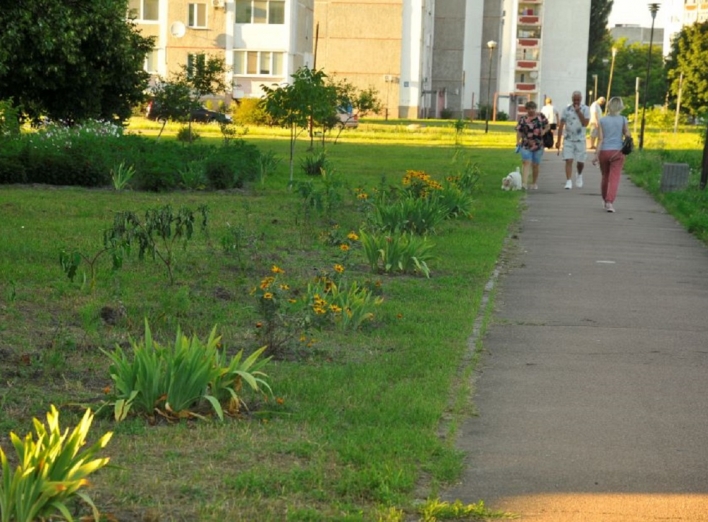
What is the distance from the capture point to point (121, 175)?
1939 cm

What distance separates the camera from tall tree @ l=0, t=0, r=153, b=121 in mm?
24703

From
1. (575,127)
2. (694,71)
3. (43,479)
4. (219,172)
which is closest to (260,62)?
(694,71)

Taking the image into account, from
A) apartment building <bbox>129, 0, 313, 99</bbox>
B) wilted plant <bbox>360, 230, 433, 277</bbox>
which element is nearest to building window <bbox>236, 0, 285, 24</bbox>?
apartment building <bbox>129, 0, 313, 99</bbox>

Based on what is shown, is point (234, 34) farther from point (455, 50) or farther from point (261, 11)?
point (455, 50)

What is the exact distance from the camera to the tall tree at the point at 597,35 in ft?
394

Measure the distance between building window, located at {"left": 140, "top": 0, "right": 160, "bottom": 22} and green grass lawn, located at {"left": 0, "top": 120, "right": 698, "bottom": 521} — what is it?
193ft

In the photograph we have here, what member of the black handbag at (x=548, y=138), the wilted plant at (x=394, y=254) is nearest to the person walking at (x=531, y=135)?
the black handbag at (x=548, y=138)

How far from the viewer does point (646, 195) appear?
936 inches

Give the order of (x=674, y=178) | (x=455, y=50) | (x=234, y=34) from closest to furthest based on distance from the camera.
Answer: (x=674, y=178)
(x=234, y=34)
(x=455, y=50)

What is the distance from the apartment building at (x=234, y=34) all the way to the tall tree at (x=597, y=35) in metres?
52.0

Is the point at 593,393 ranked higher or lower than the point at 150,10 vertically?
lower

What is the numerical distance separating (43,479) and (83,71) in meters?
23.5

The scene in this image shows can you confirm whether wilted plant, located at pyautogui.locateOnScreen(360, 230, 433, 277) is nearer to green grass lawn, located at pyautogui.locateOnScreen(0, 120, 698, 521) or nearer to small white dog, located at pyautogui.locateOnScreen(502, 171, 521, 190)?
green grass lawn, located at pyautogui.locateOnScreen(0, 120, 698, 521)

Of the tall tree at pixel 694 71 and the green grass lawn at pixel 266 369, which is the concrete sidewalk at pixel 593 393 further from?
the tall tree at pixel 694 71
